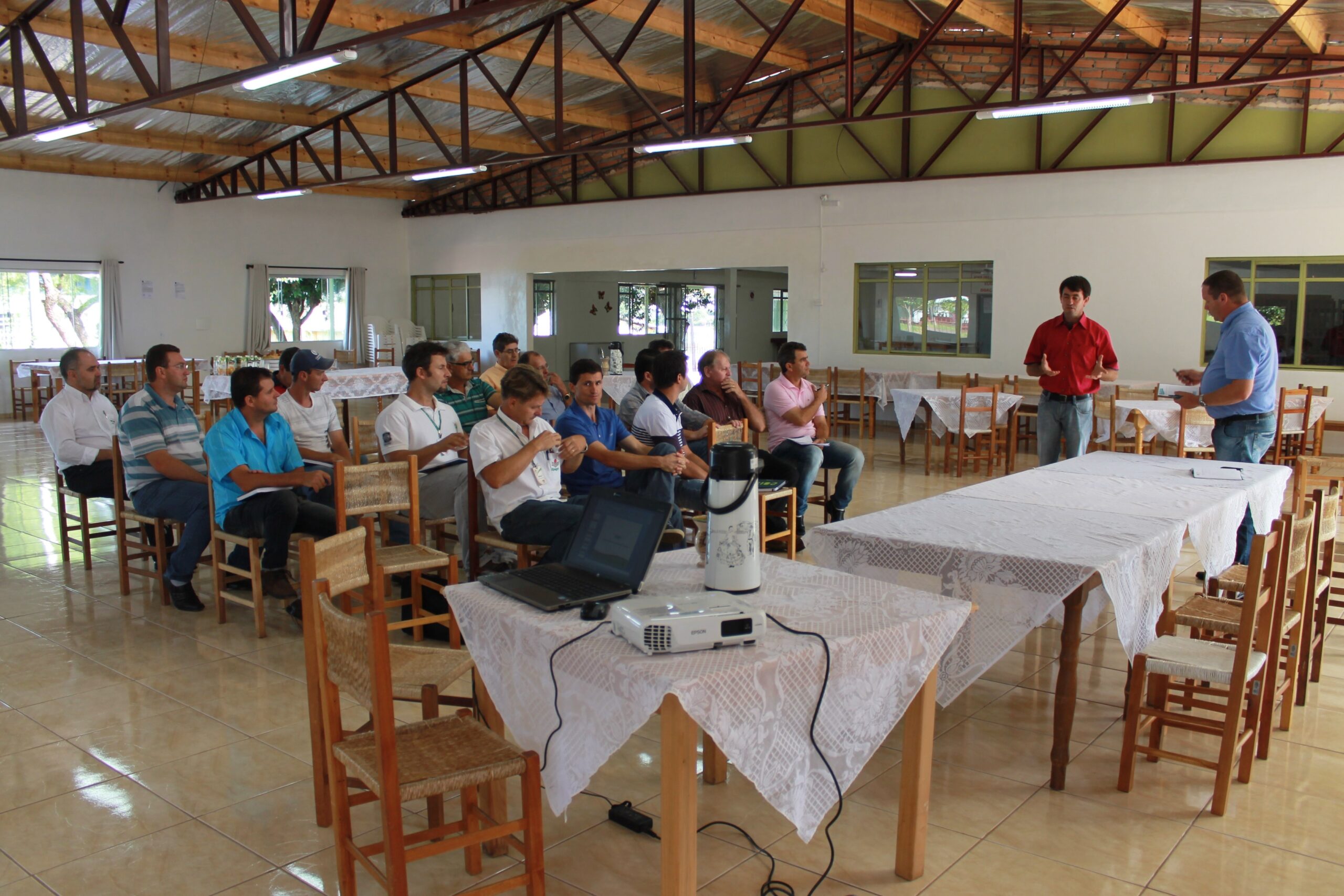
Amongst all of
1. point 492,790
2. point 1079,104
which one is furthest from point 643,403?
point 1079,104

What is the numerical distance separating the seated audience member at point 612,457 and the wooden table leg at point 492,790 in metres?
1.72

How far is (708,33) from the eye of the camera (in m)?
9.41

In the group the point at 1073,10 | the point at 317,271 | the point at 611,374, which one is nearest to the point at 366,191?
the point at 317,271

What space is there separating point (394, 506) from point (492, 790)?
1923 mm

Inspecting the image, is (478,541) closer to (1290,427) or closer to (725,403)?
(725,403)

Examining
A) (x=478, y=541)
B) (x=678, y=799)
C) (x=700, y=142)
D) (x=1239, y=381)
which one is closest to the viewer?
(x=678, y=799)

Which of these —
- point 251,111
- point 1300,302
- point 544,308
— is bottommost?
point 1300,302

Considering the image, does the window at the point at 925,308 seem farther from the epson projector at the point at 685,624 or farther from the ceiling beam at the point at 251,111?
the epson projector at the point at 685,624

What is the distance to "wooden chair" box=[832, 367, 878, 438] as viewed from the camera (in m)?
10.4

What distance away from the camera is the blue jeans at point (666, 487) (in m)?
4.70

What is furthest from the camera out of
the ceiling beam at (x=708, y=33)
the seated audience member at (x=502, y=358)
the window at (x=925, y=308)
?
the window at (x=925, y=308)

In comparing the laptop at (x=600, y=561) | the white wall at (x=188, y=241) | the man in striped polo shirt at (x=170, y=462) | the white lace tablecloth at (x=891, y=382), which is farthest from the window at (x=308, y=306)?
the laptop at (x=600, y=561)

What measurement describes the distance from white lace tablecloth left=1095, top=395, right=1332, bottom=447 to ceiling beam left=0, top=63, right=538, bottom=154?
18.7ft

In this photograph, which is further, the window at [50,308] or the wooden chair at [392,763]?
the window at [50,308]
